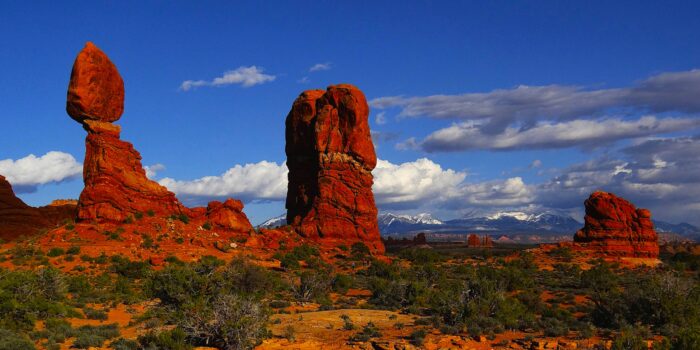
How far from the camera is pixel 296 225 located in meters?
62.2

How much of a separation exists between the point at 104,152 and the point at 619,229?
48.7 metres

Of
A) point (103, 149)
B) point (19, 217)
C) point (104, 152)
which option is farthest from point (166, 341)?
point (19, 217)

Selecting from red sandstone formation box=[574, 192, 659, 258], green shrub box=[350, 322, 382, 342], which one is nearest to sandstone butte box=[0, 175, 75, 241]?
green shrub box=[350, 322, 382, 342]

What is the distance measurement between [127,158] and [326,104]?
2169 cm

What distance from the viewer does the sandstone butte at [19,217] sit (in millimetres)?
54862

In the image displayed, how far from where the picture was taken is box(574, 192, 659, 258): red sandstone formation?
63.2 metres

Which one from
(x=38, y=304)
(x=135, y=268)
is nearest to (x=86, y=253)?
(x=135, y=268)

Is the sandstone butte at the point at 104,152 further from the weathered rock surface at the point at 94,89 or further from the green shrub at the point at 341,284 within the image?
the green shrub at the point at 341,284

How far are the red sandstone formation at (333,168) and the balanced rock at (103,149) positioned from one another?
1648 centimetres

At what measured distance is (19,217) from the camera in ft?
188

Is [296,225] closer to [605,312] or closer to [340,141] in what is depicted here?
[340,141]

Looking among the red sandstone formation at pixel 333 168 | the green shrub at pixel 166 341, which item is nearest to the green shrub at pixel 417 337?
the green shrub at pixel 166 341

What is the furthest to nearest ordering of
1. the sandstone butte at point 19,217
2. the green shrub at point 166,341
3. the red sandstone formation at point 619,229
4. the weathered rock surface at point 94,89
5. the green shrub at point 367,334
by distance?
the red sandstone formation at point 619,229
the sandstone butte at point 19,217
the weathered rock surface at point 94,89
the green shrub at point 367,334
the green shrub at point 166,341

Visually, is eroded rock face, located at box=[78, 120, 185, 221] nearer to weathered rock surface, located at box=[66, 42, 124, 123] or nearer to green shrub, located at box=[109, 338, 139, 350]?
weathered rock surface, located at box=[66, 42, 124, 123]
